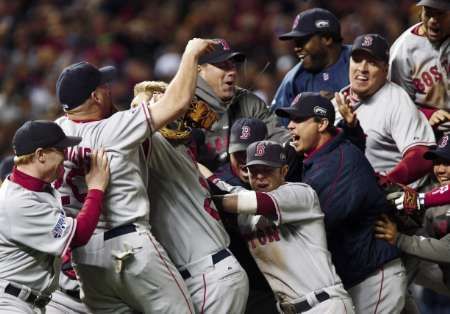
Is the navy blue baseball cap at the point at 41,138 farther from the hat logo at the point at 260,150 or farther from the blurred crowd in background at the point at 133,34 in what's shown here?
the blurred crowd in background at the point at 133,34

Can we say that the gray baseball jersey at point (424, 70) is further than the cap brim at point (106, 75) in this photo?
Yes

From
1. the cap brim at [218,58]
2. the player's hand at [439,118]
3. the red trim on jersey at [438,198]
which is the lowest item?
the red trim on jersey at [438,198]

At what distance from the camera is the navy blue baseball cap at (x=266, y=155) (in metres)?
6.14

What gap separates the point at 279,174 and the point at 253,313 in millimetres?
1196

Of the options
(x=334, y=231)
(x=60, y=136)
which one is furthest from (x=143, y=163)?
(x=334, y=231)

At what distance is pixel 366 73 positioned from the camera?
7.28m

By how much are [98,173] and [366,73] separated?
2.32m

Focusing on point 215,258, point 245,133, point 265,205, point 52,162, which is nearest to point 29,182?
point 52,162

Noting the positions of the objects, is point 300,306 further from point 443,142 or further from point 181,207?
point 443,142

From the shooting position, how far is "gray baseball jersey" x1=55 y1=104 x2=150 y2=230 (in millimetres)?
5727

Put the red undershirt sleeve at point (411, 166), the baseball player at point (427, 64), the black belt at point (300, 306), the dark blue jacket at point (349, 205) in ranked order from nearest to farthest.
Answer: the black belt at point (300, 306) → the dark blue jacket at point (349, 205) → the red undershirt sleeve at point (411, 166) → the baseball player at point (427, 64)

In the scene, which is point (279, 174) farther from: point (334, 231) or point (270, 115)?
point (270, 115)

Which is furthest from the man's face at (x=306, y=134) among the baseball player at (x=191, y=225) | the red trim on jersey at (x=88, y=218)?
the red trim on jersey at (x=88, y=218)

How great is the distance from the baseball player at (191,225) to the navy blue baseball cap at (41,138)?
0.53 metres
